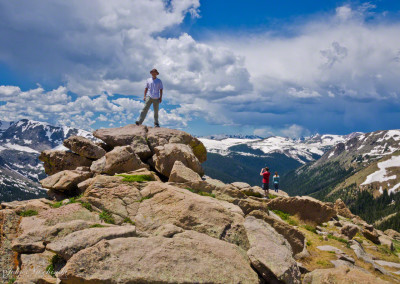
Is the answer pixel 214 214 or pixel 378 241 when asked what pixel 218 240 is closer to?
pixel 214 214

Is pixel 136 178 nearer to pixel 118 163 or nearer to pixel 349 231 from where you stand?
pixel 118 163

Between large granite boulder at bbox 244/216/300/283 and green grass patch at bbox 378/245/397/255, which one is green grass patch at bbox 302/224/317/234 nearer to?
green grass patch at bbox 378/245/397/255

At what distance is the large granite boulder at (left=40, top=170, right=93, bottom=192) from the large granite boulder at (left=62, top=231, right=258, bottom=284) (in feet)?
45.4

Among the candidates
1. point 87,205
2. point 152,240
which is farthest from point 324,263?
point 87,205

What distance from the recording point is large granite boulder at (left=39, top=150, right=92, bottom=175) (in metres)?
27.8

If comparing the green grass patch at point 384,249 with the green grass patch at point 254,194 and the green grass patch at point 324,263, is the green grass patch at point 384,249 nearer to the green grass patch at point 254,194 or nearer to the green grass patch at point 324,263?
the green grass patch at point 254,194

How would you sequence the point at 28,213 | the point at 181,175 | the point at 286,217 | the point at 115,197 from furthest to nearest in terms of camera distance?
the point at 286,217 → the point at 181,175 → the point at 115,197 → the point at 28,213

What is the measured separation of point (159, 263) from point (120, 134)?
21.2 meters

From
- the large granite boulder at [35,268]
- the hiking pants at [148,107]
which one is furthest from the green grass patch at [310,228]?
the large granite boulder at [35,268]

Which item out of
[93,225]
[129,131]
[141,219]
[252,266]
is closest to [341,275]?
[252,266]

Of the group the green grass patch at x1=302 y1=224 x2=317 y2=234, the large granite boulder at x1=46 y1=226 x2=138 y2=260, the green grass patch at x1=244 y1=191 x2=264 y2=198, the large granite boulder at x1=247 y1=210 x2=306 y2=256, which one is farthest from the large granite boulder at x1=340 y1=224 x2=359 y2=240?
the large granite boulder at x1=46 y1=226 x2=138 y2=260

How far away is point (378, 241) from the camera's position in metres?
31.3

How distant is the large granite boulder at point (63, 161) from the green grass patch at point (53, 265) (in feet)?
60.4

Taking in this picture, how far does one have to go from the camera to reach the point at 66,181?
2172 cm
